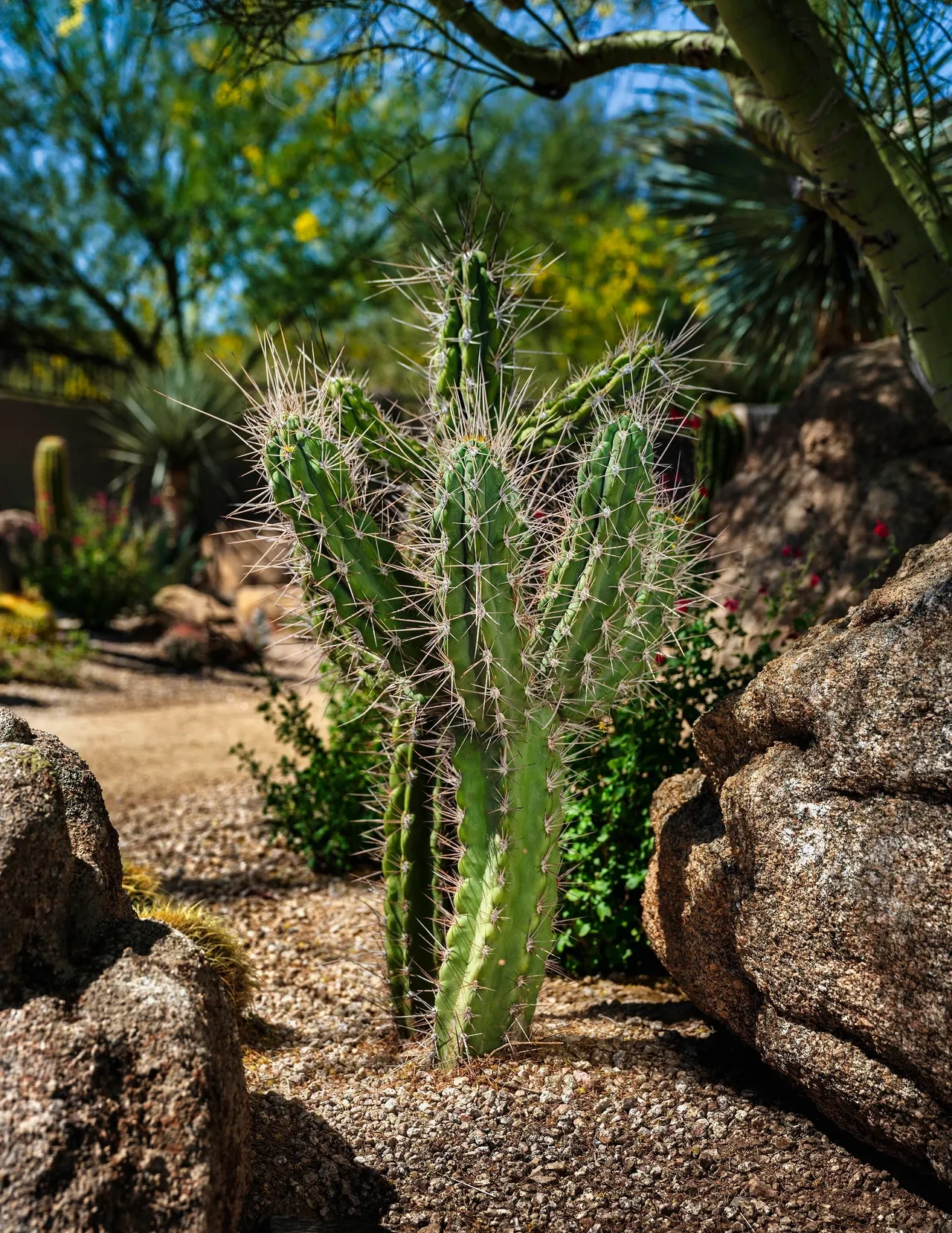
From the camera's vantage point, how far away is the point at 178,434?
14133mm

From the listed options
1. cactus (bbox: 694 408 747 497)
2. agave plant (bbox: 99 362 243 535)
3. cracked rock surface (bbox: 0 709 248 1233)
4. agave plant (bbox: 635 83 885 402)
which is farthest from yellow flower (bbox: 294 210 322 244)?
cracked rock surface (bbox: 0 709 248 1233)

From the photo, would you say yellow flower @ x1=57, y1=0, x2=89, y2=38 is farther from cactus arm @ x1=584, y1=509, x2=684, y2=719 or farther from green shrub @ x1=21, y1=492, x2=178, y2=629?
cactus arm @ x1=584, y1=509, x2=684, y2=719

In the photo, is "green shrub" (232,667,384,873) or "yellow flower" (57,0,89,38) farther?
"yellow flower" (57,0,89,38)

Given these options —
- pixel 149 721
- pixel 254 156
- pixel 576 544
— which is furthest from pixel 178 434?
pixel 576 544

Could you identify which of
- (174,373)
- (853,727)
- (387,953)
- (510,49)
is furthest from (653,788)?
(174,373)

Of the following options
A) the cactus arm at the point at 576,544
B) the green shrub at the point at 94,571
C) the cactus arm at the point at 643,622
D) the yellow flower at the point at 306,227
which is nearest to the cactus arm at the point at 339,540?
the cactus arm at the point at 576,544

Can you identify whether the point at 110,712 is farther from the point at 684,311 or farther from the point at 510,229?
the point at 510,229

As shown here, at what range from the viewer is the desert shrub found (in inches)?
383

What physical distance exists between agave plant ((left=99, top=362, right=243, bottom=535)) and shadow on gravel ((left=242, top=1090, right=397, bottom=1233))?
37.6 ft

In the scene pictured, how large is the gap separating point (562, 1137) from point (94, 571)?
35.5 feet

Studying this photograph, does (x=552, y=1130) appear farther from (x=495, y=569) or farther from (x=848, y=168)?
(x=848, y=168)

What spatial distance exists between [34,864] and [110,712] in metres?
7.22

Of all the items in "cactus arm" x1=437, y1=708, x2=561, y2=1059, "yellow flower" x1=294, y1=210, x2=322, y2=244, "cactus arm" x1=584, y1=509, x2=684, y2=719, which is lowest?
"cactus arm" x1=437, y1=708, x2=561, y2=1059

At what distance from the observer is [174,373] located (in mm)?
14555
